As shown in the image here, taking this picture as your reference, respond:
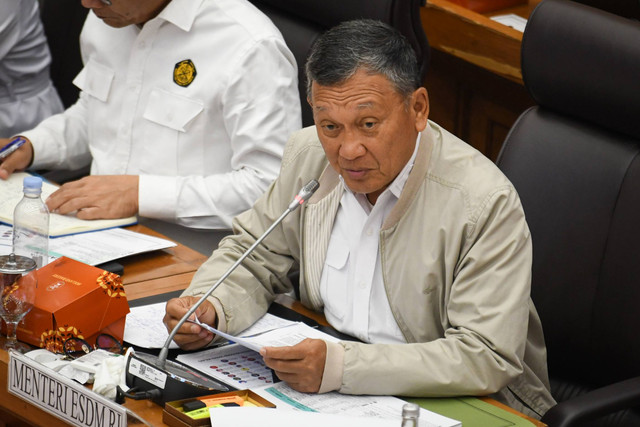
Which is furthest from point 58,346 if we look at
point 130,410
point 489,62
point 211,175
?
point 489,62

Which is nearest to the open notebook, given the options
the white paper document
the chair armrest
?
the white paper document

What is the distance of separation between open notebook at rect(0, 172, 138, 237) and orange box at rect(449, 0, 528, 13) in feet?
4.89

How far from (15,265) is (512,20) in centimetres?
207

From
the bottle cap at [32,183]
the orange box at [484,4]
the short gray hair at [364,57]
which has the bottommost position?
the bottle cap at [32,183]

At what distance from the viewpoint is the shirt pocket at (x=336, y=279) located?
1.97 meters

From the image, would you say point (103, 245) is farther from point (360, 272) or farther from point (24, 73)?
point (24, 73)

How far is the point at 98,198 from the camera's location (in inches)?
94.9

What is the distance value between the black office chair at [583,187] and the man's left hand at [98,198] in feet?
2.81

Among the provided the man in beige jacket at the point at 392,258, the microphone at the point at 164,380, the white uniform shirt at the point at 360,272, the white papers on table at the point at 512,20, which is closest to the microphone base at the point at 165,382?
the microphone at the point at 164,380

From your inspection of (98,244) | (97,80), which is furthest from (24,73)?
(98,244)

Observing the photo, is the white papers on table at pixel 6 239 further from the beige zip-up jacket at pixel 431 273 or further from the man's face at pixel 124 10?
the man's face at pixel 124 10

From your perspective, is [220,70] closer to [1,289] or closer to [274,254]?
[274,254]

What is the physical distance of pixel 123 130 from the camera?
2727 millimetres

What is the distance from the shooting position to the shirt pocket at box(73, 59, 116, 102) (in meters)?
2.76
